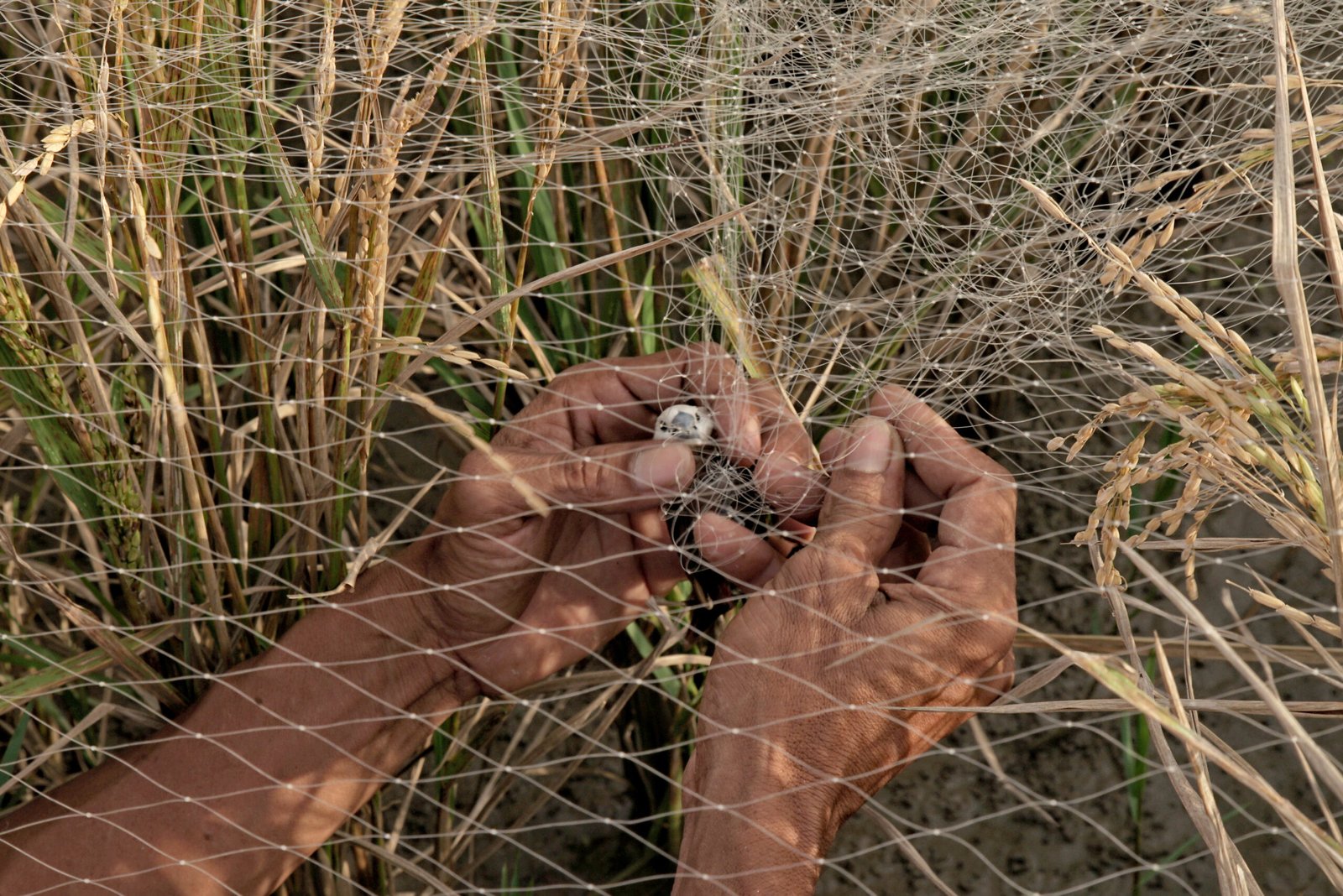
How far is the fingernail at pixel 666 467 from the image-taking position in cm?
101

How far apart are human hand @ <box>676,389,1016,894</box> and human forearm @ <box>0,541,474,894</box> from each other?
334 mm

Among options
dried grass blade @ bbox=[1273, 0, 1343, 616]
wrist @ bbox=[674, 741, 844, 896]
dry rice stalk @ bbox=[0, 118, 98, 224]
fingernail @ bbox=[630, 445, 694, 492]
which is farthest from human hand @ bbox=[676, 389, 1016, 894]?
dry rice stalk @ bbox=[0, 118, 98, 224]

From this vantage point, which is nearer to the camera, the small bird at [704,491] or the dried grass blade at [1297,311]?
the dried grass blade at [1297,311]

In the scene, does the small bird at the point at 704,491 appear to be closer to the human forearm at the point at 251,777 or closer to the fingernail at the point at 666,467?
the fingernail at the point at 666,467

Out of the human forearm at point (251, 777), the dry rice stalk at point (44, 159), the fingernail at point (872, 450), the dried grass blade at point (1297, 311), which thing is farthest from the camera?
the human forearm at point (251, 777)

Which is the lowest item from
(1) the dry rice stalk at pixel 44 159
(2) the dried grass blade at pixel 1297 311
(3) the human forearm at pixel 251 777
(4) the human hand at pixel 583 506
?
(3) the human forearm at pixel 251 777

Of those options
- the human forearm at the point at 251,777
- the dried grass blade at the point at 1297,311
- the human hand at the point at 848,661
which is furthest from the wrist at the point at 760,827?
the dried grass blade at the point at 1297,311

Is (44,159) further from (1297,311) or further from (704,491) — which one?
(1297,311)

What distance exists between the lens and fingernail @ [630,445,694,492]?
1006 millimetres

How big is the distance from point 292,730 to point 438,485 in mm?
564

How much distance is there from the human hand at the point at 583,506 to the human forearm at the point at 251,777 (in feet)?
0.19

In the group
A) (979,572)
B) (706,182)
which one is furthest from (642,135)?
(979,572)

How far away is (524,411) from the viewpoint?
1128 mm

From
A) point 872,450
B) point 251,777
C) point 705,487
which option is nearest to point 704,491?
point 705,487
